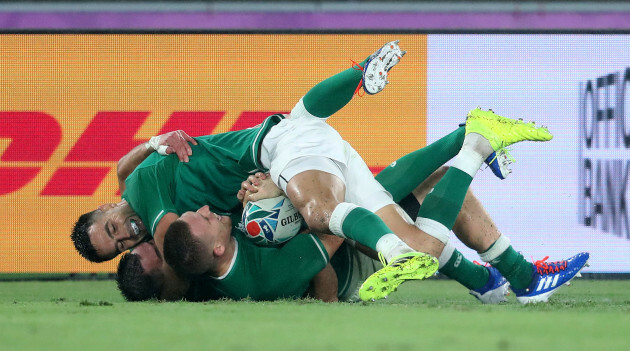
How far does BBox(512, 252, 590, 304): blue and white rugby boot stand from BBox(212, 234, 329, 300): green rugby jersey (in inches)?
38.7

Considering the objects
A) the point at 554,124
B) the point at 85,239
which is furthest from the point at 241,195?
the point at 554,124

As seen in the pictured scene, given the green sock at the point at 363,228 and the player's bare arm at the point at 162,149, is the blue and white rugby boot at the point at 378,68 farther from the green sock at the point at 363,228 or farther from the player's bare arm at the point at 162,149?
the player's bare arm at the point at 162,149

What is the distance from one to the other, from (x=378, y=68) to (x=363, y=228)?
2.92ft

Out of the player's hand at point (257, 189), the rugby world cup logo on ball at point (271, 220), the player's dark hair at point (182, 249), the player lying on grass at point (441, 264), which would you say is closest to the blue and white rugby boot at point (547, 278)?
the player lying on grass at point (441, 264)

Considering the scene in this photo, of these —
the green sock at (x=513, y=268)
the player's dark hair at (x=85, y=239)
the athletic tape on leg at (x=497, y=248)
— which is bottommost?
the player's dark hair at (x=85, y=239)

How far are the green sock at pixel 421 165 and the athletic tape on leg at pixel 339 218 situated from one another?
65cm

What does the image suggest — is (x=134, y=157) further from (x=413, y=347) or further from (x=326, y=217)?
(x=413, y=347)

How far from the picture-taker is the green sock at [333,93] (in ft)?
13.1

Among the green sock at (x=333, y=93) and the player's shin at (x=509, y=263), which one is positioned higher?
the green sock at (x=333, y=93)

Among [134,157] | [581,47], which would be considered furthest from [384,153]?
[134,157]

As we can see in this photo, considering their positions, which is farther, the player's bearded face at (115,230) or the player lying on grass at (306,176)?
the player's bearded face at (115,230)

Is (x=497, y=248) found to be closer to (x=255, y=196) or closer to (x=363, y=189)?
(x=363, y=189)

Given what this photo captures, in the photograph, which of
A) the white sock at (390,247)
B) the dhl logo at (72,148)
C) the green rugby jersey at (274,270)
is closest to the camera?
the white sock at (390,247)

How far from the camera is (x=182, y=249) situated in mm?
3471
